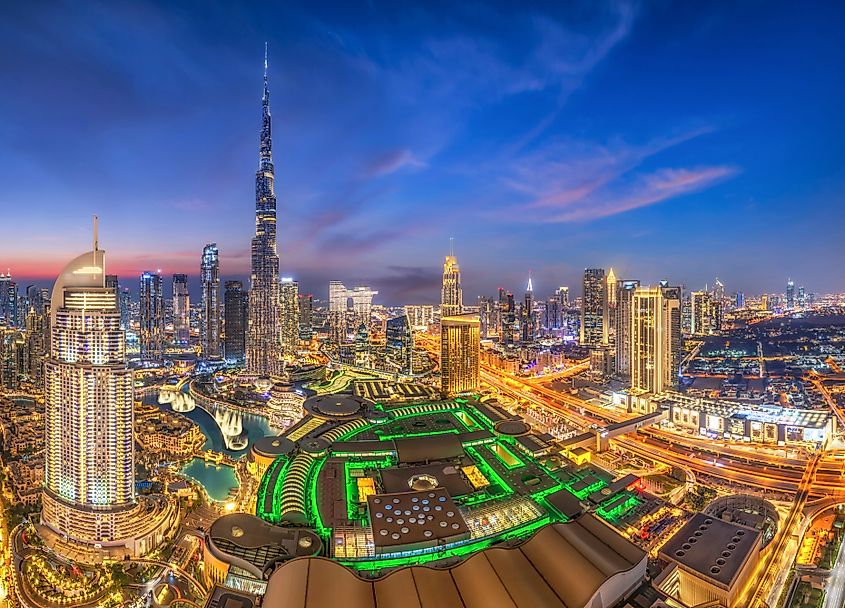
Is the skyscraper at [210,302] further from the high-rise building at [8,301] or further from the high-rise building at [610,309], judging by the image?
the high-rise building at [610,309]

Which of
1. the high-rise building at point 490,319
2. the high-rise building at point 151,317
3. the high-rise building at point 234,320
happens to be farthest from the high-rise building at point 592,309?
the high-rise building at point 151,317

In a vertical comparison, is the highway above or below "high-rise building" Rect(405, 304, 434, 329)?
below

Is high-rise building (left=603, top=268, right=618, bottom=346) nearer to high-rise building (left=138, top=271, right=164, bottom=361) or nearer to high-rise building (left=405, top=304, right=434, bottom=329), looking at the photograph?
high-rise building (left=405, top=304, right=434, bottom=329)

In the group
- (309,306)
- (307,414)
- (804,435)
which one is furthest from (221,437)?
(309,306)

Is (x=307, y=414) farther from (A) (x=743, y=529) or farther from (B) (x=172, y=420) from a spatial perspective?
(A) (x=743, y=529)

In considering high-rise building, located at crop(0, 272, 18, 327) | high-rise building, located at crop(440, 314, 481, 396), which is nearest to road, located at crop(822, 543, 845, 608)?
high-rise building, located at crop(440, 314, 481, 396)

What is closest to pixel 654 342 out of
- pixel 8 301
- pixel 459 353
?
pixel 459 353
